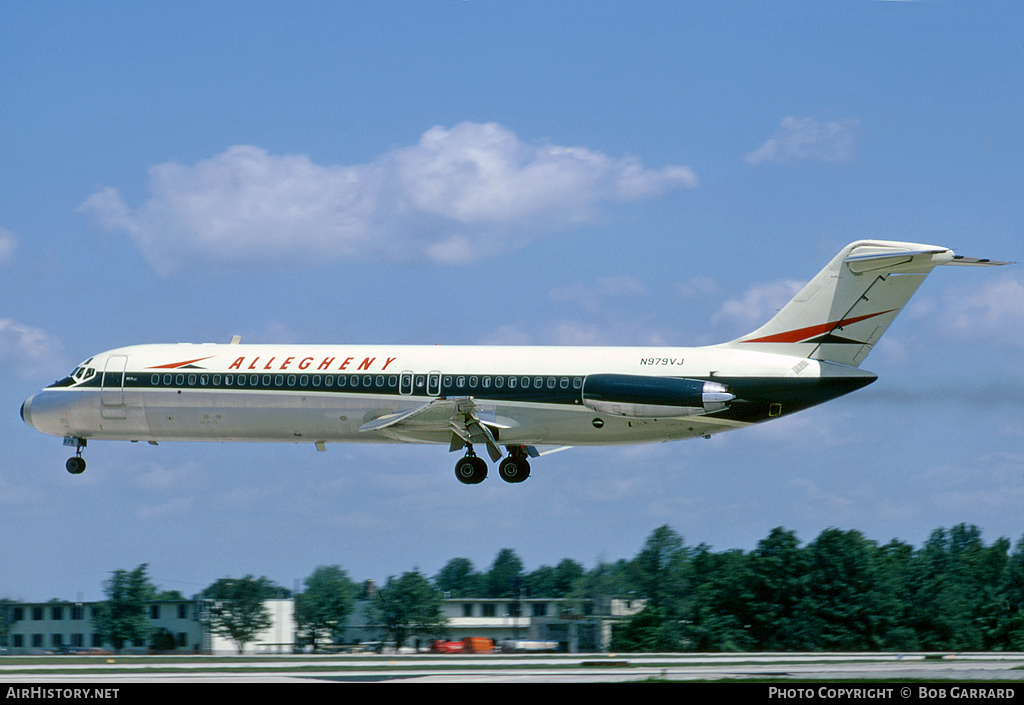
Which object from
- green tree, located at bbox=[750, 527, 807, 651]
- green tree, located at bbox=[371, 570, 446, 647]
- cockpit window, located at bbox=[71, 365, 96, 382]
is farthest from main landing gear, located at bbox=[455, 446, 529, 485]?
green tree, located at bbox=[750, 527, 807, 651]

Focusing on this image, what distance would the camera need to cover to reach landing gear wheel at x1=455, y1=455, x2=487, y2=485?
137ft

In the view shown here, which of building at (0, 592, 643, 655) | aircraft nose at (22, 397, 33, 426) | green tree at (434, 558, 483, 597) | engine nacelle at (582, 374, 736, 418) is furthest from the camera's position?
green tree at (434, 558, 483, 597)

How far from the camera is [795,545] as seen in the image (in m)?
77.2

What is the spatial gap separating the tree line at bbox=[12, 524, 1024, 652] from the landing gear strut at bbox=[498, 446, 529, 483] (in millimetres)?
16755

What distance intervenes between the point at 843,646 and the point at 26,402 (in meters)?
44.8

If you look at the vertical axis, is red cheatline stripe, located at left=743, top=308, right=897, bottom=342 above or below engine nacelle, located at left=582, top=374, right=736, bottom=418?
above

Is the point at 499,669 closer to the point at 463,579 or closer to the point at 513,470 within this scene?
the point at 513,470

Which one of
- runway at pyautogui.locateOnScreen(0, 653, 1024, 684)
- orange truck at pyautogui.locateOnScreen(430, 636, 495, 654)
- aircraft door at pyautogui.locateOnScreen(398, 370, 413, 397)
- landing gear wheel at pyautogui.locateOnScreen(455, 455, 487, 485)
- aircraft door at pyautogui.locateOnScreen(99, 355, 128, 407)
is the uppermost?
aircraft door at pyautogui.locateOnScreen(99, 355, 128, 407)

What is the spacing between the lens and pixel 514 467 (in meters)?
43.1

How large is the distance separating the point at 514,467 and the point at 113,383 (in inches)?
528

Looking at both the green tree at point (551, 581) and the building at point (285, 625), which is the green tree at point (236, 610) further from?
the green tree at point (551, 581)

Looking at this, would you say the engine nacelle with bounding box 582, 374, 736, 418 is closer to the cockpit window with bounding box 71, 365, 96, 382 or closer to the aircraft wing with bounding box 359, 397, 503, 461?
the aircraft wing with bounding box 359, 397, 503, 461
